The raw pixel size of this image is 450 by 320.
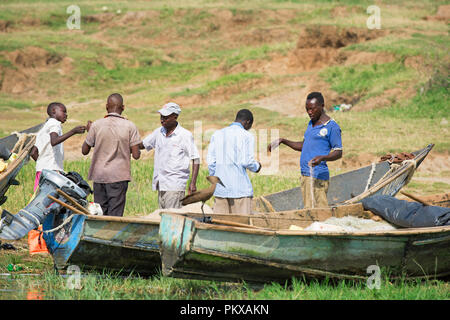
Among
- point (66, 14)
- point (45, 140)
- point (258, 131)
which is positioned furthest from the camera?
point (66, 14)

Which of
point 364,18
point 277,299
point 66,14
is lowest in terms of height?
point 277,299

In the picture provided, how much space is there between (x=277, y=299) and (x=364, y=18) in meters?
28.9

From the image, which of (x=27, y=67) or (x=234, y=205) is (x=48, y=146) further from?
(x=27, y=67)

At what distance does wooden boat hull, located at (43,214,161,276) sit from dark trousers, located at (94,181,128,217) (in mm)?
705

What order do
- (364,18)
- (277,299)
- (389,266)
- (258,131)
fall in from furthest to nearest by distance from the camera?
(364,18) → (258,131) → (389,266) → (277,299)

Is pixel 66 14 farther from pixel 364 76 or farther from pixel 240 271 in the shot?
pixel 240 271

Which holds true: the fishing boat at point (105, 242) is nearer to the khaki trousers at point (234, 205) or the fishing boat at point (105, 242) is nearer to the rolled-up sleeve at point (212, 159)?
the khaki trousers at point (234, 205)

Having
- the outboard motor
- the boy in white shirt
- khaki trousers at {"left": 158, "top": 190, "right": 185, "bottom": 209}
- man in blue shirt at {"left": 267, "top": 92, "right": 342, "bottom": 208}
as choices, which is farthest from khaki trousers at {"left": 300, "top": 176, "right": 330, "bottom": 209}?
the boy in white shirt

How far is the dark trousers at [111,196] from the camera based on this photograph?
6.89m

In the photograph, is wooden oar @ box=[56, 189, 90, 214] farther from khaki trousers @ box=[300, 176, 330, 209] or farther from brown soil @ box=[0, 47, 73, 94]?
brown soil @ box=[0, 47, 73, 94]

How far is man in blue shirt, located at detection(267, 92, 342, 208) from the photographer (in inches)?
280

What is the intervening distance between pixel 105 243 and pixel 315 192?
258 centimetres

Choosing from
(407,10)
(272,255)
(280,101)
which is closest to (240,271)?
(272,255)

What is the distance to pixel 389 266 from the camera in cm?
605
